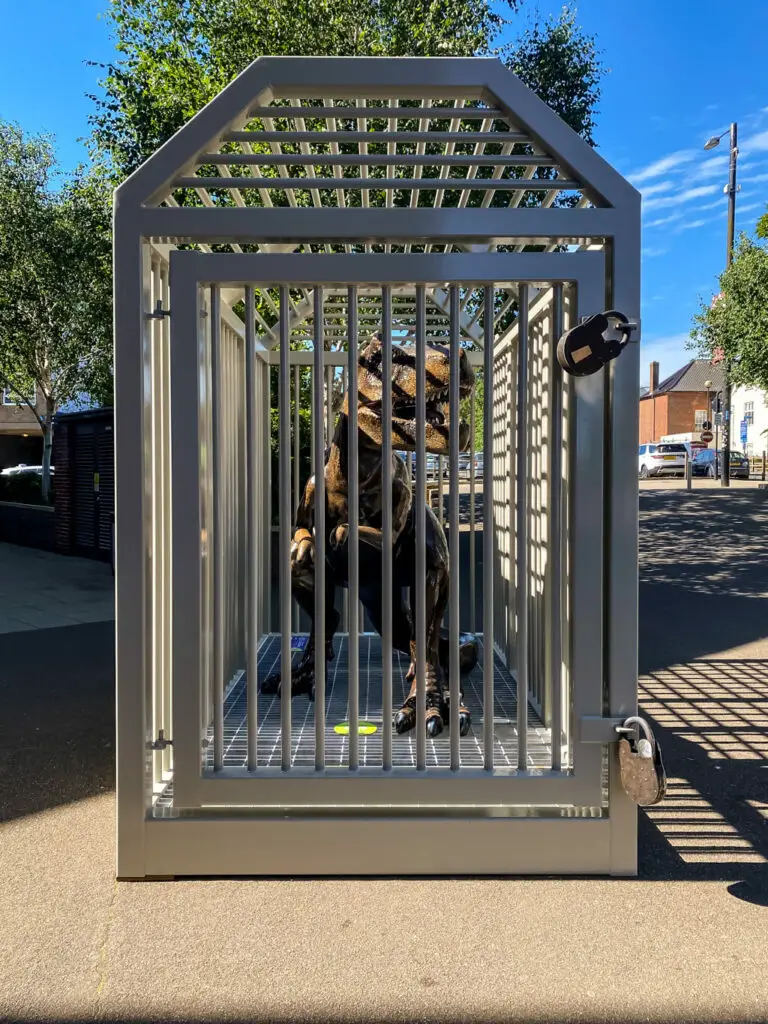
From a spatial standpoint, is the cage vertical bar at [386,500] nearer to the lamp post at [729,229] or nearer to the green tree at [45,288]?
the green tree at [45,288]

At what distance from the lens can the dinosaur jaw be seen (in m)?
3.48

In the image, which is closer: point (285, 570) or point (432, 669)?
point (285, 570)

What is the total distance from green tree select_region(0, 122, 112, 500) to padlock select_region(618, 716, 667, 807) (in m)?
13.6

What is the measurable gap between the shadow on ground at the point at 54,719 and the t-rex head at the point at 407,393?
2.30m

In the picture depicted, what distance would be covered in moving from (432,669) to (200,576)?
4.79ft

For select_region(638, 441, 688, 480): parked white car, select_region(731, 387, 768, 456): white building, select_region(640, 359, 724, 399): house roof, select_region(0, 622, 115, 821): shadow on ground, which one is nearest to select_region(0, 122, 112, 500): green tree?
select_region(0, 622, 115, 821): shadow on ground

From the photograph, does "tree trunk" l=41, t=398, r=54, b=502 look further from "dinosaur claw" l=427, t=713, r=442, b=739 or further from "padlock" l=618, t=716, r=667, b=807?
"padlock" l=618, t=716, r=667, b=807

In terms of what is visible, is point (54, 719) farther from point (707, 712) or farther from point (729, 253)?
point (729, 253)

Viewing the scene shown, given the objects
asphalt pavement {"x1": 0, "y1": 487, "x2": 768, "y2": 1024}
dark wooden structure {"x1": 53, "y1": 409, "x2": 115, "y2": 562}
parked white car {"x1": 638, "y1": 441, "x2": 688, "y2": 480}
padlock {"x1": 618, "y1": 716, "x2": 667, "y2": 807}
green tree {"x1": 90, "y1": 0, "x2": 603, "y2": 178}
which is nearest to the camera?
asphalt pavement {"x1": 0, "y1": 487, "x2": 768, "y2": 1024}

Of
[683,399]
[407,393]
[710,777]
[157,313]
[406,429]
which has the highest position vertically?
[683,399]

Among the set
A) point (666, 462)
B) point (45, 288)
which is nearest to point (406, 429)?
point (45, 288)

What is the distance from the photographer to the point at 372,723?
395 centimetres

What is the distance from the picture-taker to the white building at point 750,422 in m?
43.6

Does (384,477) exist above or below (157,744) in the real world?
above
